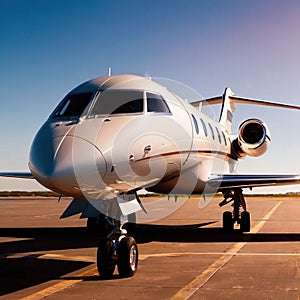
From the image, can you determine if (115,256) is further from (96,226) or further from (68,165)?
(96,226)

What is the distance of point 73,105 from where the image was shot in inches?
330

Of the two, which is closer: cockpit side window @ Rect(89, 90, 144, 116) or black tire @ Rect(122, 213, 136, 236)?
cockpit side window @ Rect(89, 90, 144, 116)

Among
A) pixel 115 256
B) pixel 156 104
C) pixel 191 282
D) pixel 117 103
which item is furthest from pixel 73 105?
pixel 191 282

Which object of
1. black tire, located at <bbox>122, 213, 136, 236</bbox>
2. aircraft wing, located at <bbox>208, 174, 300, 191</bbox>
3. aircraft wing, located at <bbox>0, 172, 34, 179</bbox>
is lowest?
black tire, located at <bbox>122, 213, 136, 236</bbox>

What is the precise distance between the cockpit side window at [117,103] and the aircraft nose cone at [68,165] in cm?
119

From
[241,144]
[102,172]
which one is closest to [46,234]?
[241,144]

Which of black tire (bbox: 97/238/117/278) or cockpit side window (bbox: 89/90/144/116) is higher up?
cockpit side window (bbox: 89/90/144/116)

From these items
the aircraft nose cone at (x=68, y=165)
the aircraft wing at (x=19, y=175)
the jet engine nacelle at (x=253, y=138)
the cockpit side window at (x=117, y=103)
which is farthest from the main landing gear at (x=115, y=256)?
the jet engine nacelle at (x=253, y=138)

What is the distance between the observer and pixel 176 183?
1134 cm

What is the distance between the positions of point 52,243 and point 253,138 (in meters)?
7.98

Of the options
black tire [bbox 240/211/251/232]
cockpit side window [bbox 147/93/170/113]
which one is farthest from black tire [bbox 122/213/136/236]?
cockpit side window [bbox 147/93/170/113]

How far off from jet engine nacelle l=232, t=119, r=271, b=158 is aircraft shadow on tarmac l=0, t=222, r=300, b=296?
2944 millimetres

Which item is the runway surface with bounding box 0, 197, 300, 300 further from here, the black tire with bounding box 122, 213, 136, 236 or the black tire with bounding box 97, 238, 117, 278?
the black tire with bounding box 122, 213, 136, 236

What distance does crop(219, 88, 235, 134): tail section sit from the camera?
19.8m
